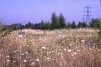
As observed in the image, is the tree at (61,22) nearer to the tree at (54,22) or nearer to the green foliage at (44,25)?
the tree at (54,22)

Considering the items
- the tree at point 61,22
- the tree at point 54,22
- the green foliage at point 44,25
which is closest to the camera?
the tree at point 54,22

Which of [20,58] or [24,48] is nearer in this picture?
[20,58]

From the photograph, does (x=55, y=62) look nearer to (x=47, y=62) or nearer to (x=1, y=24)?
(x=47, y=62)

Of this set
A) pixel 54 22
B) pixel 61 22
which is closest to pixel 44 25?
pixel 54 22

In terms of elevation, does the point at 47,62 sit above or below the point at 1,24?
below

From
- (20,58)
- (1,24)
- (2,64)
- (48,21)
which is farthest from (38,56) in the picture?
(48,21)

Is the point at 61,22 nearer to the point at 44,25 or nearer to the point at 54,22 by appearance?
the point at 54,22

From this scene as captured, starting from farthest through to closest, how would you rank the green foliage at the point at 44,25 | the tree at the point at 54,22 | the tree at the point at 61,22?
1. the green foliage at the point at 44,25
2. the tree at the point at 61,22
3. the tree at the point at 54,22

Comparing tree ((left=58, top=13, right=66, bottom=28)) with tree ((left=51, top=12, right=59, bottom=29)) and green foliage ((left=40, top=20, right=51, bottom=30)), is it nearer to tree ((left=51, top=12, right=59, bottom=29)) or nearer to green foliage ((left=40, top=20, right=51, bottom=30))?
tree ((left=51, top=12, right=59, bottom=29))

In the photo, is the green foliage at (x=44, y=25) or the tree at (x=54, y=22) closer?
the tree at (x=54, y=22)

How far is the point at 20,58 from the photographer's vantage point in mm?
5172

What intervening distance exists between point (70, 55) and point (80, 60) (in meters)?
0.39

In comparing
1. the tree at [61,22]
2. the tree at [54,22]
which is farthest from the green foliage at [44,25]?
the tree at [61,22]

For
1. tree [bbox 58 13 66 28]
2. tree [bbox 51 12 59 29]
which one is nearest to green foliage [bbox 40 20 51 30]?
tree [bbox 51 12 59 29]
